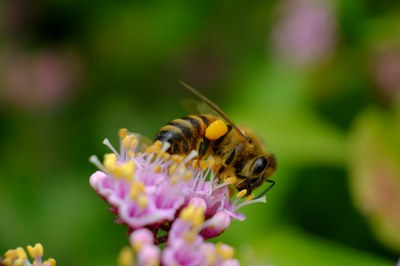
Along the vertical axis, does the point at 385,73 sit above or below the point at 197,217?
above

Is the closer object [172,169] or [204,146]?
[172,169]

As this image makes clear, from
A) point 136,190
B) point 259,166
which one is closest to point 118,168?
point 136,190

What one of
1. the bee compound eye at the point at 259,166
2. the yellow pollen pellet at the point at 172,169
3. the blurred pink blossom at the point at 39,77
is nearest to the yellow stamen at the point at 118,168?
the yellow pollen pellet at the point at 172,169

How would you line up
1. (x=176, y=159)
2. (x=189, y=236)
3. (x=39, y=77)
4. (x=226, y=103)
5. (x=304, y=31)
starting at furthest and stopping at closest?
(x=39, y=77)
(x=304, y=31)
(x=226, y=103)
(x=176, y=159)
(x=189, y=236)

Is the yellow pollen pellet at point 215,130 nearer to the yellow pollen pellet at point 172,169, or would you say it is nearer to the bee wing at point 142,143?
the bee wing at point 142,143

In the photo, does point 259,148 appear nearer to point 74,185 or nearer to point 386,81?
point 386,81

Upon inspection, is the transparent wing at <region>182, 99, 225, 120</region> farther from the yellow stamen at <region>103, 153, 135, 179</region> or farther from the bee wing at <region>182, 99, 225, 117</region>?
the yellow stamen at <region>103, 153, 135, 179</region>

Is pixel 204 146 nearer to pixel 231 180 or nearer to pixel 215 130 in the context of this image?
pixel 215 130
